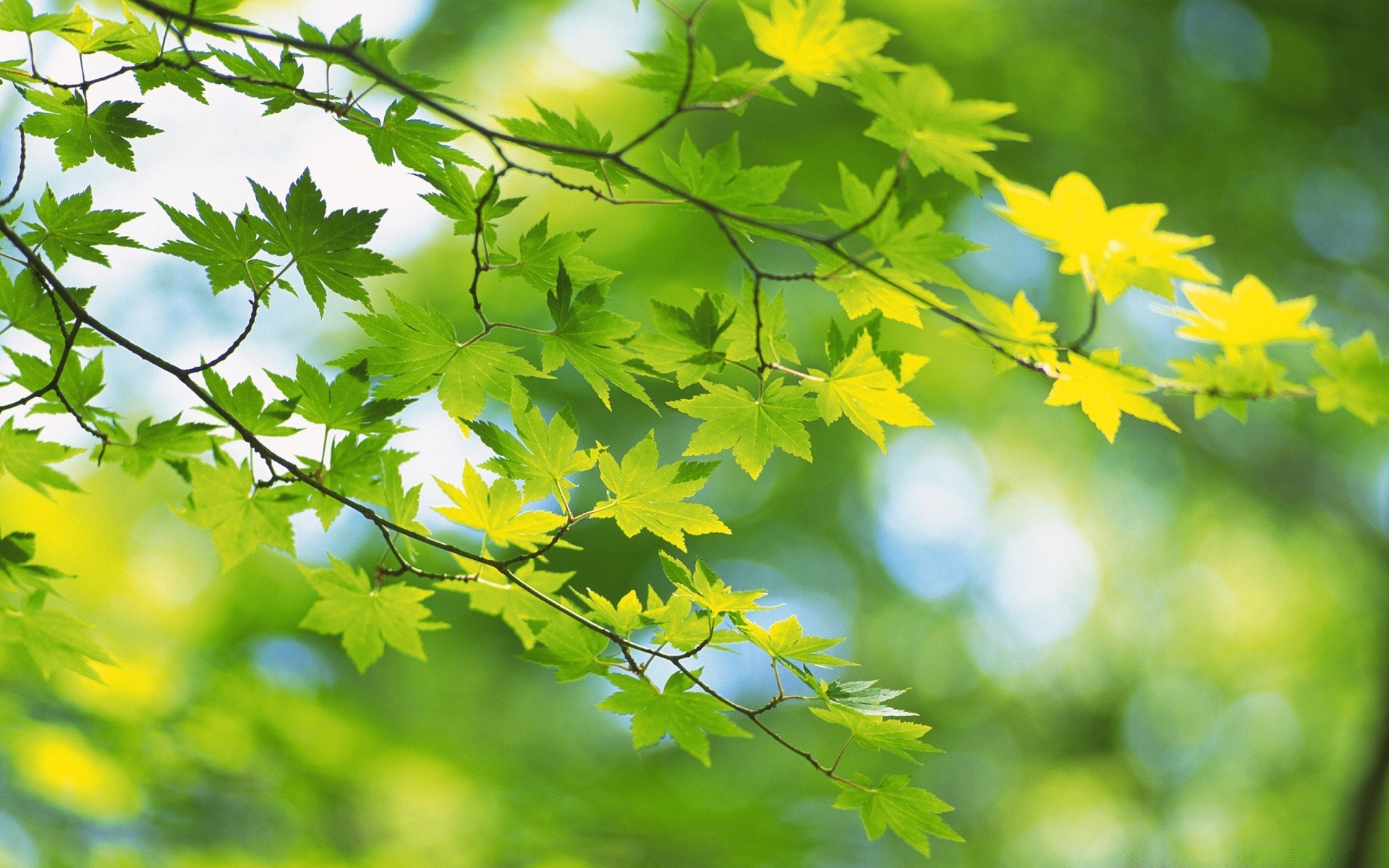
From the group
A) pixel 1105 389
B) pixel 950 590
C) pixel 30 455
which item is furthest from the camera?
pixel 950 590

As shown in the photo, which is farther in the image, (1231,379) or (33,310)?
(33,310)

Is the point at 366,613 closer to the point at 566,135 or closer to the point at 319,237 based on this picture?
the point at 319,237

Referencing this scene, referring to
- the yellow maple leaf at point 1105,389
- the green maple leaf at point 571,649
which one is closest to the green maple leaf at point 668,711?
the green maple leaf at point 571,649

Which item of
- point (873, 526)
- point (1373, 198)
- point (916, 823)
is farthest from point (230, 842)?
point (1373, 198)

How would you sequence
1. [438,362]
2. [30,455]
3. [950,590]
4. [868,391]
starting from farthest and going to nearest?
[950,590]
[30,455]
[438,362]
[868,391]

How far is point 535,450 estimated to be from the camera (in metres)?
1.26

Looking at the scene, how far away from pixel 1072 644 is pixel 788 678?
10.2ft

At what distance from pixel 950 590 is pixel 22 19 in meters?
8.44

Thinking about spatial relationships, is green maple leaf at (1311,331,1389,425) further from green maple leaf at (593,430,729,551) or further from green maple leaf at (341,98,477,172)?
green maple leaf at (341,98,477,172)

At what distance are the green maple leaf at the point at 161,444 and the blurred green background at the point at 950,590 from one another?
307 centimetres

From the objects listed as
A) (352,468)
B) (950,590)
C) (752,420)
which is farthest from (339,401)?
(950,590)

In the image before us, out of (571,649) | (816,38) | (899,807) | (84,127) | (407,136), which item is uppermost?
(84,127)

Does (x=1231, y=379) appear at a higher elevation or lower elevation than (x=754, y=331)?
lower

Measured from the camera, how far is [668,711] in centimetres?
125
